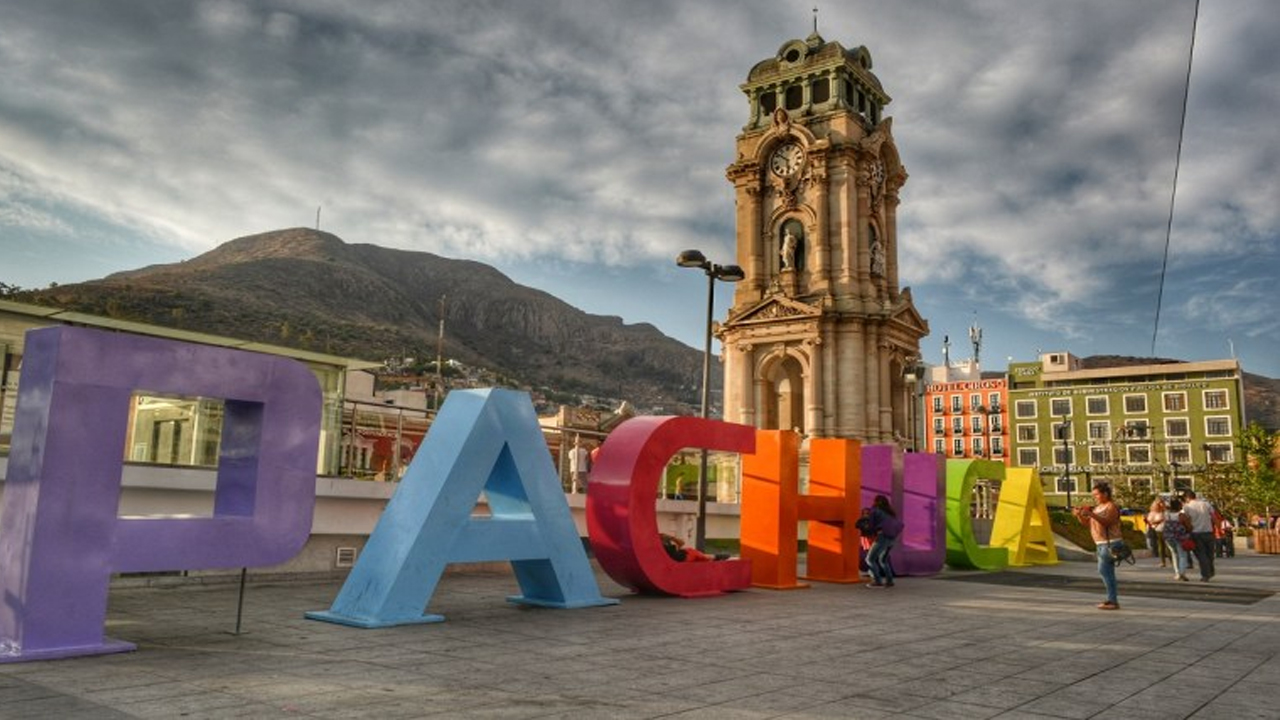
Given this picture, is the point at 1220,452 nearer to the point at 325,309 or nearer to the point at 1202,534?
the point at 1202,534

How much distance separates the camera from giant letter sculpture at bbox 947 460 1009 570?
20.8 meters

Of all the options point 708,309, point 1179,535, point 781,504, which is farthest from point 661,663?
point 1179,535

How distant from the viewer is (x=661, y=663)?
785 centimetres

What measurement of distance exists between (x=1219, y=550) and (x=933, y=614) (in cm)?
2842

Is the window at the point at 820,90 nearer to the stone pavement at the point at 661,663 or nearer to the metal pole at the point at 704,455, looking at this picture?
the metal pole at the point at 704,455

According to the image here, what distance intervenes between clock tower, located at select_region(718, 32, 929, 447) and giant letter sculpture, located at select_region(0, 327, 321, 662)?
34679mm


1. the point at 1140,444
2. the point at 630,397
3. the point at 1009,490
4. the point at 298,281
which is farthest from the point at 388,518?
the point at 630,397

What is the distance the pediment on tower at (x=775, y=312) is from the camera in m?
42.8

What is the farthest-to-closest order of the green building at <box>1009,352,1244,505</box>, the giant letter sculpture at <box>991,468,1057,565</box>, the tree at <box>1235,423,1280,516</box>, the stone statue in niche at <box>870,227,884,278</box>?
the green building at <box>1009,352,1244,505</box>
the tree at <box>1235,423,1280,516</box>
the stone statue in niche at <box>870,227,884,278</box>
the giant letter sculpture at <box>991,468,1057,565</box>

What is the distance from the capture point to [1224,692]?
23.5ft

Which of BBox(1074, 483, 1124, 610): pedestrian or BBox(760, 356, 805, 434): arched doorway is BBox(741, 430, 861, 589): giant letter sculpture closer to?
BBox(1074, 483, 1124, 610): pedestrian

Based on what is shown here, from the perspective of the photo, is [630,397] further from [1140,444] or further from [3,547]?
[3,547]

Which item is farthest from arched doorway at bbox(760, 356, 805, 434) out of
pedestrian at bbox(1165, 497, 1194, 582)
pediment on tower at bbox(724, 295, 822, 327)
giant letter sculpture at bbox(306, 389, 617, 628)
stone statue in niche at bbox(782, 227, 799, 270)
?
giant letter sculpture at bbox(306, 389, 617, 628)

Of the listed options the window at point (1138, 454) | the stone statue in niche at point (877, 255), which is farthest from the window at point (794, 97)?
the window at point (1138, 454)
